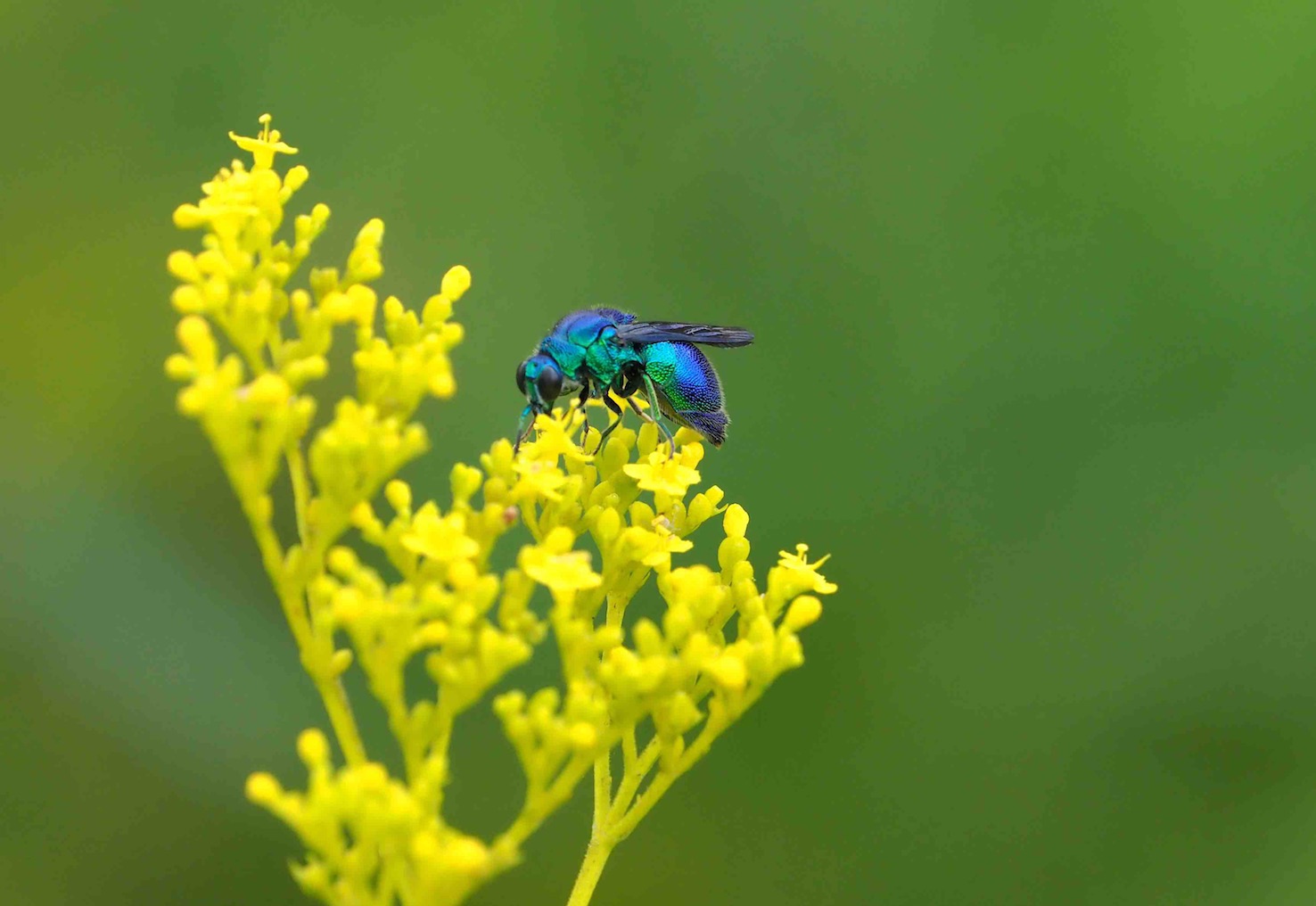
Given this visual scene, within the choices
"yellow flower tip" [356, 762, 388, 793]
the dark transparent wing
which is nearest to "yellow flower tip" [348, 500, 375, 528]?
"yellow flower tip" [356, 762, 388, 793]

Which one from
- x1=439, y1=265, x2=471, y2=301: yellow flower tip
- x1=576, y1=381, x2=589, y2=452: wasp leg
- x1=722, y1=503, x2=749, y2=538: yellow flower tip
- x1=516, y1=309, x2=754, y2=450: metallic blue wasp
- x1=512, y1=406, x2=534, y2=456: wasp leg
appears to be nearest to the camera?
x1=439, y1=265, x2=471, y2=301: yellow flower tip

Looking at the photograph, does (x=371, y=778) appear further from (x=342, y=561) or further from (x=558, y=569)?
(x=558, y=569)

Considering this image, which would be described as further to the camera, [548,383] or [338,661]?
[548,383]

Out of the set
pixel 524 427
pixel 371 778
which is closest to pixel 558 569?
pixel 371 778

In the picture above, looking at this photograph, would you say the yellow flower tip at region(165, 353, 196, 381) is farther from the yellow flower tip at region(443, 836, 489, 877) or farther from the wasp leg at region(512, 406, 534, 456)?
the wasp leg at region(512, 406, 534, 456)

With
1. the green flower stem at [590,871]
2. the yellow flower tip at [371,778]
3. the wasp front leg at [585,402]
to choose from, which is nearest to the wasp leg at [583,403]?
the wasp front leg at [585,402]

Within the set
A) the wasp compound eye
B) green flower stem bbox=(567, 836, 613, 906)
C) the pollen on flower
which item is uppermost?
the wasp compound eye

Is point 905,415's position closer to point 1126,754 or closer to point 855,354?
point 855,354

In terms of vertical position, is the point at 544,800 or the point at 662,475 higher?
the point at 662,475
